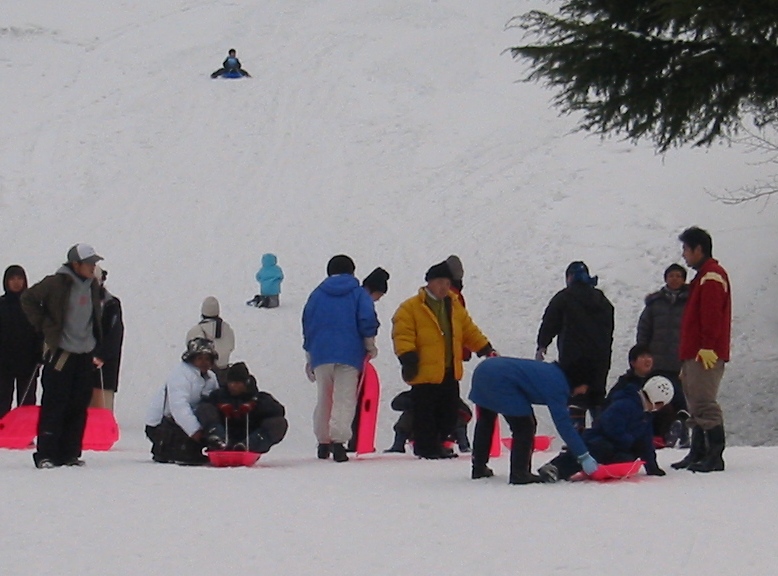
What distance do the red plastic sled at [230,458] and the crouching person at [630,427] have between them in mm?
2708

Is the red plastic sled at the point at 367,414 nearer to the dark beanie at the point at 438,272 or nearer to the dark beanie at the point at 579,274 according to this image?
the dark beanie at the point at 438,272

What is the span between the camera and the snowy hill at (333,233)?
7.50m

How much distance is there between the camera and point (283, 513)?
8312mm

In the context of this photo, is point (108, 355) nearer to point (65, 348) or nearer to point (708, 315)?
point (65, 348)

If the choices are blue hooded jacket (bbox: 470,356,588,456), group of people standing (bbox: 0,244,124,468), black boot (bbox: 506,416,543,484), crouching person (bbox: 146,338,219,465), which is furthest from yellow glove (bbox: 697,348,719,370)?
group of people standing (bbox: 0,244,124,468)

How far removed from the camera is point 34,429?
1285cm

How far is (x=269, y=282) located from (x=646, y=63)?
7603 mm

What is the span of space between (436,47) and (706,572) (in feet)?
100

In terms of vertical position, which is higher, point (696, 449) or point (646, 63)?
point (646, 63)

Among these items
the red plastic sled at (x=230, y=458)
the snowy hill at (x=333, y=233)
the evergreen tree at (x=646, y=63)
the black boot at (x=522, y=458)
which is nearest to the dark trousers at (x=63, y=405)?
the snowy hill at (x=333, y=233)

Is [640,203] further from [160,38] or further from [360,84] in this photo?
[160,38]

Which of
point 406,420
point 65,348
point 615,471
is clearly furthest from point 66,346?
point 615,471

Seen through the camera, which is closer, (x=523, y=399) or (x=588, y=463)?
(x=588, y=463)

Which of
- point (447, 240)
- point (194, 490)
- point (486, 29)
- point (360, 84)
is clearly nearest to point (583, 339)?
point (194, 490)
